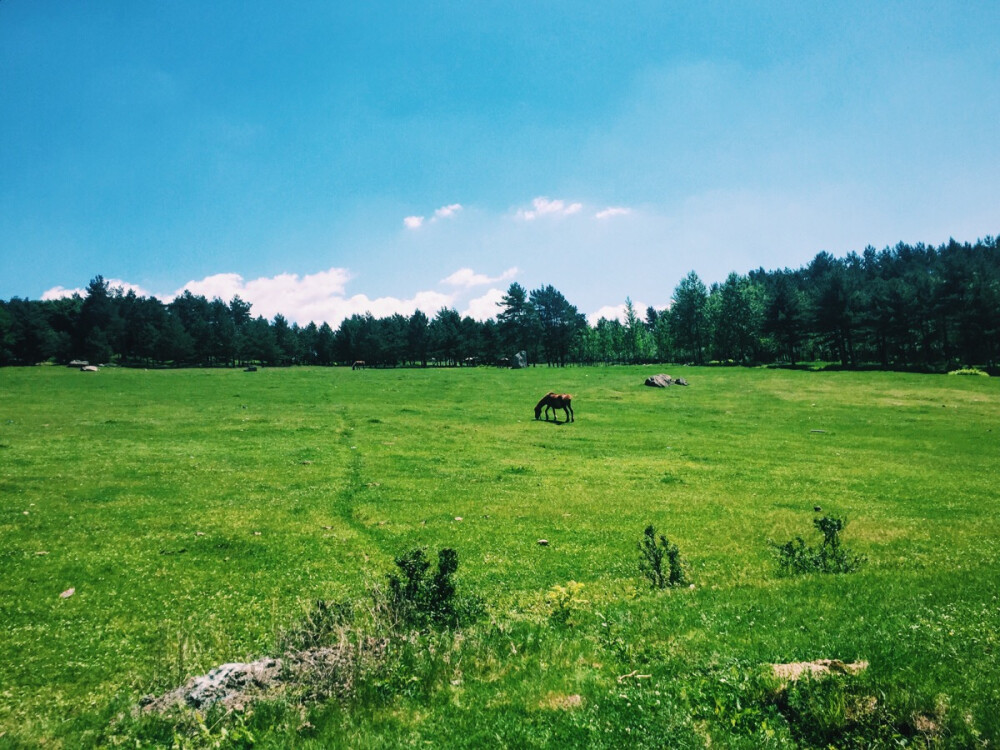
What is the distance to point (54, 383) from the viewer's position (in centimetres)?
6259

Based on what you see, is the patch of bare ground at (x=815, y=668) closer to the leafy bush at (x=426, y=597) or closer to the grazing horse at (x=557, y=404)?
the leafy bush at (x=426, y=597)

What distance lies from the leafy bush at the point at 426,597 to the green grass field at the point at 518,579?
0.57 m

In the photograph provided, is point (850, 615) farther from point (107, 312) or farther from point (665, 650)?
point (107, 312)

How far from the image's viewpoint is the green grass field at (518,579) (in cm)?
633

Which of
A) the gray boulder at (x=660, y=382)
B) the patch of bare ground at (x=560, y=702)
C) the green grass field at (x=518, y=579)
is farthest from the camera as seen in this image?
the gray boulder at (x=660, y=382)

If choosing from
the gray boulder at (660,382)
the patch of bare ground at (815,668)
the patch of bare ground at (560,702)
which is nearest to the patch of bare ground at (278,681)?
the patch of bare ground at (560,702)

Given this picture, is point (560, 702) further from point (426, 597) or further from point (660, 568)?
point (660, 568)

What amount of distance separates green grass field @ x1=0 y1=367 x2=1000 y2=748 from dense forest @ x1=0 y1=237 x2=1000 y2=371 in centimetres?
7463

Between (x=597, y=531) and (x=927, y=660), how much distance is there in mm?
9655

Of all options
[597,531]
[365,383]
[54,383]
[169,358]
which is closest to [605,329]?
[365,383]

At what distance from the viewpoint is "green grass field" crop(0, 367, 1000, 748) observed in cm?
633

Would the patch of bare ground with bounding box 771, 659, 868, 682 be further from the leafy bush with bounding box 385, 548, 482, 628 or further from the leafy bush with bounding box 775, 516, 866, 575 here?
the leafy bush with bounding box 775, 516, 866, 575

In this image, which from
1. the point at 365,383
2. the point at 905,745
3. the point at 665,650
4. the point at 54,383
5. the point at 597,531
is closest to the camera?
the point at 905,745

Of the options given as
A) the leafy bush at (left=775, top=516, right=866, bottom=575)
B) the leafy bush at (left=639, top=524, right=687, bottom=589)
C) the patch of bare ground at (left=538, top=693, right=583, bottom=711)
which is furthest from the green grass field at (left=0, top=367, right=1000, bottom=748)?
the leafy bush at (left=775, top=516, right=866, bottom=575)
